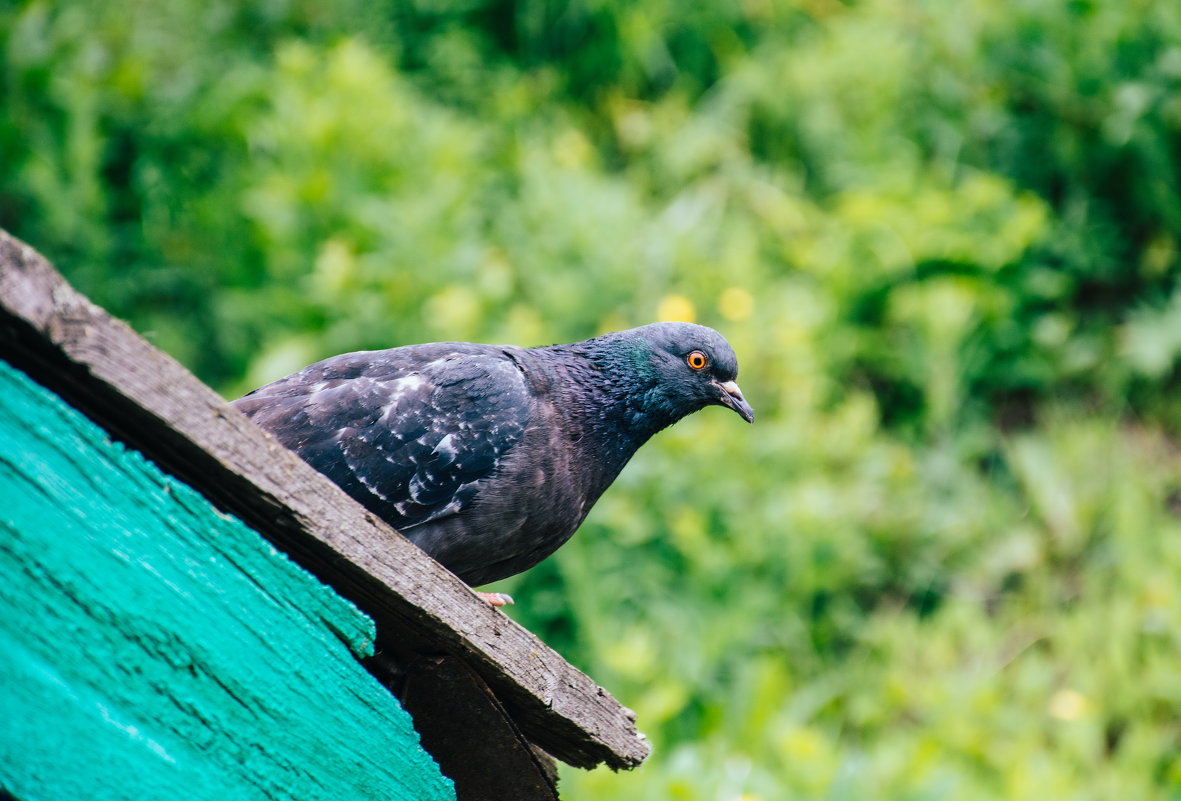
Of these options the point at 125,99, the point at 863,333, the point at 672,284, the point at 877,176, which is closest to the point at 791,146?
the point at 877,176

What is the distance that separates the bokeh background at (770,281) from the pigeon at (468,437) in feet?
4.70

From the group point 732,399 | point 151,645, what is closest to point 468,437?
point 732,399

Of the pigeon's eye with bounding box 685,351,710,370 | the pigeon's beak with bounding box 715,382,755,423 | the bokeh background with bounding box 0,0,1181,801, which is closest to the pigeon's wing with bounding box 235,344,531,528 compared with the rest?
the pigeon's eye with bounding box 685,351,710,370

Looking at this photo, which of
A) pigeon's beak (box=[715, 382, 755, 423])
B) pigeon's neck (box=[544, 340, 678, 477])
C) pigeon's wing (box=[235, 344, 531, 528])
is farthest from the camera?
pigeon's beak (box=[715, 382, 755, 423])

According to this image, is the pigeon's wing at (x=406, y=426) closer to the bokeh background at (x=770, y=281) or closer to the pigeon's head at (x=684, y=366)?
the pigeon's head at (x=684, y=366)

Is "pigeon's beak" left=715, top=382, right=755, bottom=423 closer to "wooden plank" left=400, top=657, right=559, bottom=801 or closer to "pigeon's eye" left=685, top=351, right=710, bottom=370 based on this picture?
"pigeon's eye" left=685, top=351, right=710, bottom=370

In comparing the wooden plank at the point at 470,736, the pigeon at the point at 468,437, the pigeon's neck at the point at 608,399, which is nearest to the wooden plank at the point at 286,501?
the wooden plank at the point at 470,736

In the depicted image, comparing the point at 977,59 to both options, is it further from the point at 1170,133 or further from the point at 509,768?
the point at 509,768

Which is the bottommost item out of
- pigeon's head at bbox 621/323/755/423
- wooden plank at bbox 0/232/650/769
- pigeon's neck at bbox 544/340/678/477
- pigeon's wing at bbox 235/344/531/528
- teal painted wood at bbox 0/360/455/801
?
teal painted wood at bbox 0/360/455/801

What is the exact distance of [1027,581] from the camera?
5371 mm

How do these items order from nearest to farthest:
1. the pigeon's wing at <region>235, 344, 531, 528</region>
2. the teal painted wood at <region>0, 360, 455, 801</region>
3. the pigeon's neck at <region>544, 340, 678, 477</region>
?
1. the teal painted wood at <region>0, 360, 455, 801</region>
2. the pigeon's wing at <region>235, 344, 531, 528</region>
3. the pigeon's neck at <region>544, 340, 678, 477</region>

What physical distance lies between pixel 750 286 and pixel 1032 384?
5.70ft

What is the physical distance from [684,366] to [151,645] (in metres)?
1.83

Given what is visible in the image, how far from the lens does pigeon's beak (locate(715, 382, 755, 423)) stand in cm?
317
